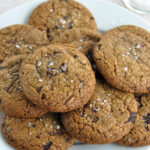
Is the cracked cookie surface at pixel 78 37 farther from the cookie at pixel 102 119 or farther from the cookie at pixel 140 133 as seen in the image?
the cookie at pixel 140 133

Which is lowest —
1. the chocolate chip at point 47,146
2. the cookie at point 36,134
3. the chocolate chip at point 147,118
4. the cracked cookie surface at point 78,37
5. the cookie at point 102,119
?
the chocolate chip at point 47,146

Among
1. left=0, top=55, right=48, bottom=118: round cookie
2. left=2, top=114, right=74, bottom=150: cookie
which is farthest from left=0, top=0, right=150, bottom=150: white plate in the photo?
left=2, top=114, right=74, bottom=150: cookie

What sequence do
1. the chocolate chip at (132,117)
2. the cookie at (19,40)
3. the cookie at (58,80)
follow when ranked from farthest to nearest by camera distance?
the cookie at (19,40) → the chocolate chip at (132,117) → the cookie at (58,80)

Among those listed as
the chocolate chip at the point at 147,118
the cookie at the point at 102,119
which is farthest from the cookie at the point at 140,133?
the cookie at the point at 102,119

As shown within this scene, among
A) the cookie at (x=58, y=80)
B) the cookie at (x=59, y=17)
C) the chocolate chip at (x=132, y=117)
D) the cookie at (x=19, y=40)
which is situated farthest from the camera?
the cookie at (x=59, y=17)

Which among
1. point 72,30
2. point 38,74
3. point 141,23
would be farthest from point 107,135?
point 141,23

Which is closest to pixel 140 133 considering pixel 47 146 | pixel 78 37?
pixel 47 146

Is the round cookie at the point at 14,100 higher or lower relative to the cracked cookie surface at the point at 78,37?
lower

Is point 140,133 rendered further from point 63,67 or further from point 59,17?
point 59,17
